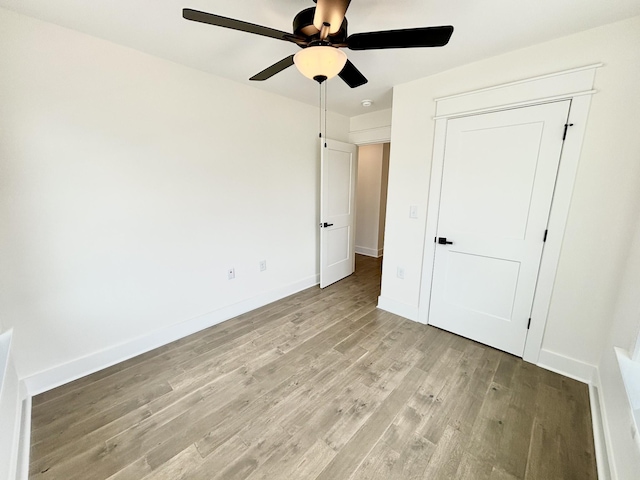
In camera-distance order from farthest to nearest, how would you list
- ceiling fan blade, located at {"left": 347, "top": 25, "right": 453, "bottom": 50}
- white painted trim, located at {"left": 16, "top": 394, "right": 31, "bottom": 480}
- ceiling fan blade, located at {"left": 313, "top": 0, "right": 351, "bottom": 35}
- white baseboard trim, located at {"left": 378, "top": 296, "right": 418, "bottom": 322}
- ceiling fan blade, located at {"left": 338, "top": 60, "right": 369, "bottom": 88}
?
white baseboard trim, located at {"left": 378, "top": 296, "right": 418, "bottom": 322}, ceiling fan blade, located at {"left": 338, "top": 60, "right": 369, "bottom": 88}, white painted trim, located at {"left": 16, "top": 394, "right": 31, "bottom": 480}, ceiling fan blade, located at {"left": 347, "top": 25, "right": 453, "bottom": 50}, ceiling fan blade, located at {"left": 313, "top": 0, "right": 351, "bottom": 35}

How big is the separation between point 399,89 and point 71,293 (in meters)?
3.23

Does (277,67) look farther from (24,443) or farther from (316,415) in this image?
(24,443)

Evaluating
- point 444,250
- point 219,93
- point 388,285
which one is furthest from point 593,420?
point 219,93

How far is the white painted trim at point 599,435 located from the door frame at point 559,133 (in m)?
0.38

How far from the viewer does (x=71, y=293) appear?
188 cm

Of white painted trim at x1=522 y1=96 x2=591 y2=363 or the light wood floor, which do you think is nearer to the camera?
the light wood floor

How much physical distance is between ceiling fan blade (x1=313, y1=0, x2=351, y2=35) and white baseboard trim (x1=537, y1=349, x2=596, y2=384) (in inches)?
105

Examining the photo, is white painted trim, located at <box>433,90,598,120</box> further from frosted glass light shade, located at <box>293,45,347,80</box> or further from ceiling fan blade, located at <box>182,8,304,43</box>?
ceiling fan blade, located at <box>182,8,304,43</box>

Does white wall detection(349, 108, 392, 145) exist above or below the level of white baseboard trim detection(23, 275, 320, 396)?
above

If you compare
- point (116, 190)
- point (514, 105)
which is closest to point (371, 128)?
point (514, 105)

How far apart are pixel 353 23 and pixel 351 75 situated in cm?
31

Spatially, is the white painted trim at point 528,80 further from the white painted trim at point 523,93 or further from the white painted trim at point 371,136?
the white painted trim at point 371,136

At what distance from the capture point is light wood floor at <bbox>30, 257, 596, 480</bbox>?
1350 mm

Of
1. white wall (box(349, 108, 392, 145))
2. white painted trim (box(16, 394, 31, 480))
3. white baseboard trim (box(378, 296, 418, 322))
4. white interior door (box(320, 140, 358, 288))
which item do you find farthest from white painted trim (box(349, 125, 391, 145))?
white painted trim (box(16, 394, 31, 480))
